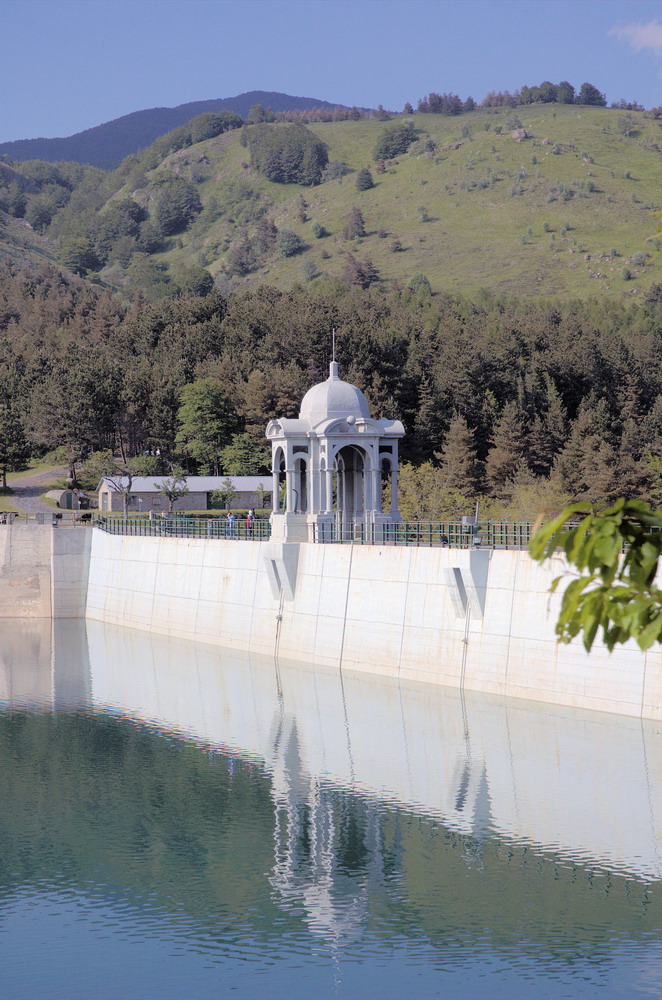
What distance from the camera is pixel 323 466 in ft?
177

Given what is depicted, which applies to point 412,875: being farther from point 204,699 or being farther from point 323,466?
point 323,466

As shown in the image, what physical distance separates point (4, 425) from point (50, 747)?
240 ft

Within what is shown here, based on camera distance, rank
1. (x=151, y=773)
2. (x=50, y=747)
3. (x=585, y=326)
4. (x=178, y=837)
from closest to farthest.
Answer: (x=178, y=837)
(x=151, y=773)
(x=50, y=747)
(x=585, y=326)

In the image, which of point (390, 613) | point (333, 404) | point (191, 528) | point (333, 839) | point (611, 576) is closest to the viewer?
point (611, 576)

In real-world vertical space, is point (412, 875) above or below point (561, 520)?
below

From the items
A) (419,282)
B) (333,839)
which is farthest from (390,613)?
(419,282)

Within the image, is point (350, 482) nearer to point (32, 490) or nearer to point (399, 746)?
point (399, 746)

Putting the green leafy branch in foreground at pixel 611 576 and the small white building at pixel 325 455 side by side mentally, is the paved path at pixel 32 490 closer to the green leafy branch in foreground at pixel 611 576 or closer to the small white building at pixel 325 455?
the small white building at pixel 325 455

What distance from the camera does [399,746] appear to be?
3753 centimetres

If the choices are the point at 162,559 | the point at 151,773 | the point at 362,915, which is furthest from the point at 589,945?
the point at 162,559

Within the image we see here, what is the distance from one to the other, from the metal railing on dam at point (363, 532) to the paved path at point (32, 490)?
2958 cm

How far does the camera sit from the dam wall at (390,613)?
39.4 metres

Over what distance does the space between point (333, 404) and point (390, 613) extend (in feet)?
35.6

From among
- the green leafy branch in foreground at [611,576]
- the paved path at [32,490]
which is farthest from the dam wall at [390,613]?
the paved path at [32,490]
